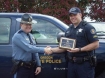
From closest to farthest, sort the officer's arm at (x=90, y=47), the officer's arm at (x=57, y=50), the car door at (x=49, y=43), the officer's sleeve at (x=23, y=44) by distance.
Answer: the officer's sleeve at (x=23, y=44) → the officer's arm at (x=90, y=47) → the officer's arm at (x=57, y=50) → the car door at (x=49, y=43)

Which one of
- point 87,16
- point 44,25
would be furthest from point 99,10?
point 44,25

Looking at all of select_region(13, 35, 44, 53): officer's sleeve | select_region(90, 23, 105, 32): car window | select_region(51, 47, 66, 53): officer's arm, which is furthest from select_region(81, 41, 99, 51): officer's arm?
select_region(90, 23, 105, 32): car window

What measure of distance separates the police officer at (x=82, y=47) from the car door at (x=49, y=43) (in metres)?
0.50

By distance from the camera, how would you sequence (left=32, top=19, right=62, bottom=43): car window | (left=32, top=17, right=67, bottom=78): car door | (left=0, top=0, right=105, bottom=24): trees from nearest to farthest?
(left=32, top=17, right=67, bottom=78): car door → (left=32, top=19, right=62, bottom=43): car window → (left=0, top=0, right=105, bottom=24): trees

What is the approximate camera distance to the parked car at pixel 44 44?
4832mm

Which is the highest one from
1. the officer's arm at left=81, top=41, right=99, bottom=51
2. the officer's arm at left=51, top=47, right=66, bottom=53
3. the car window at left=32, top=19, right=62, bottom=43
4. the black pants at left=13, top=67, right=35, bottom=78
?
the car window at left=32, top=19, right=62, bottom=43

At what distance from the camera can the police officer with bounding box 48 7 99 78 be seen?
166 inches

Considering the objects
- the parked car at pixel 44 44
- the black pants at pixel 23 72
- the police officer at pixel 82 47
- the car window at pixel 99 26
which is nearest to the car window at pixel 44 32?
the parked car at pixel 44 44

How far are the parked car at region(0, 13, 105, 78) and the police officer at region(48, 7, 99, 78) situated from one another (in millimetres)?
525

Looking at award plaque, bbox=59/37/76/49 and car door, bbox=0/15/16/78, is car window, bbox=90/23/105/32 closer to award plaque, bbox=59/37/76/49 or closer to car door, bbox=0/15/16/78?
car door, bbox=0/15/16/78

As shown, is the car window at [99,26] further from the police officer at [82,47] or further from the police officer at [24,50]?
the police officer at [24,50]

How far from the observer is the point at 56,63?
484cm

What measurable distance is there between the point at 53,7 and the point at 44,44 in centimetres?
944

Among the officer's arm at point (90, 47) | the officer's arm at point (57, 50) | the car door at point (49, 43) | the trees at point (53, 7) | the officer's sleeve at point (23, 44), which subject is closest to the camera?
the officer's sleeve at point (23, 44)
